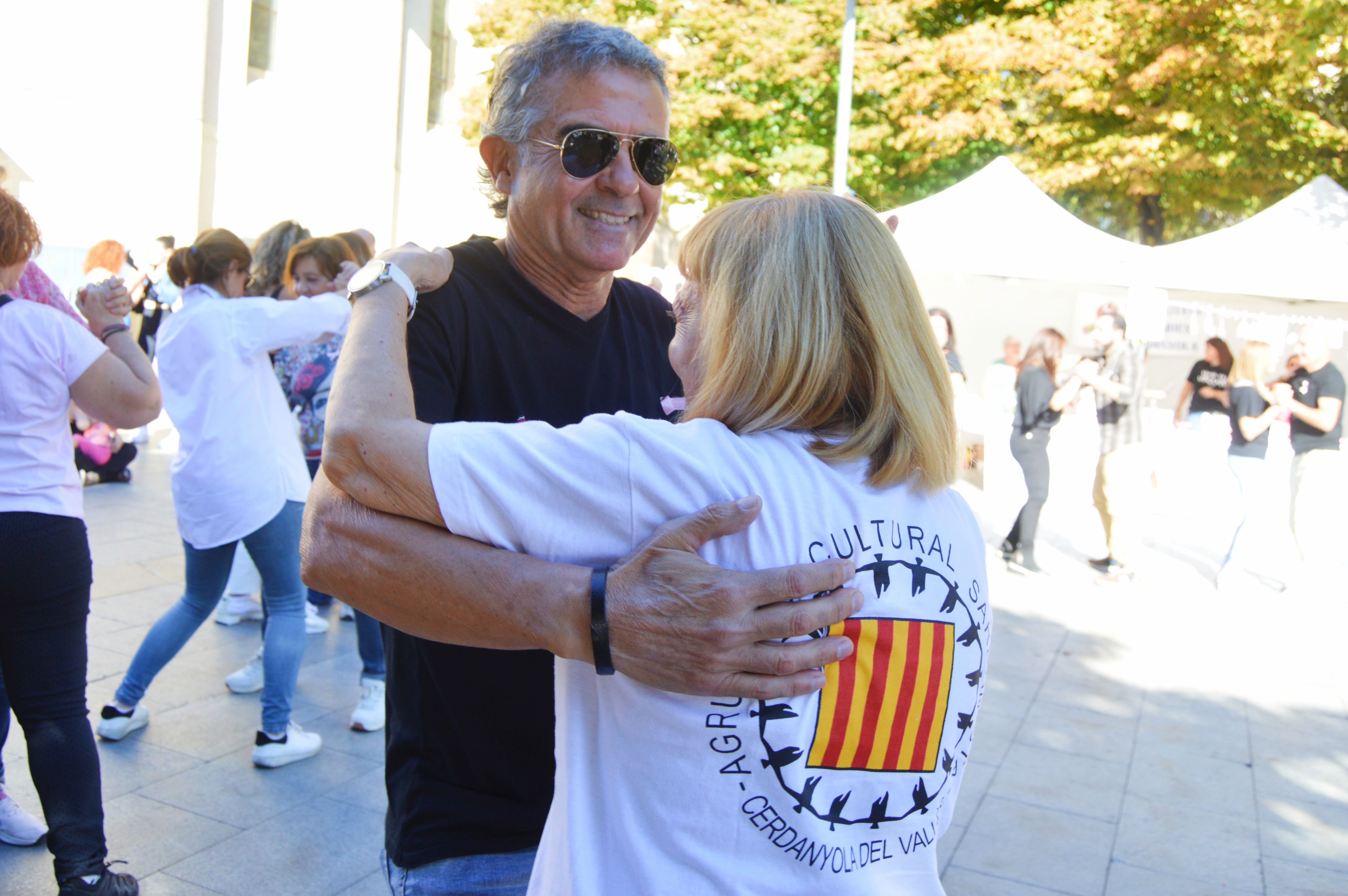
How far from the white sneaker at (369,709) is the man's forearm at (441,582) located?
11.1ft

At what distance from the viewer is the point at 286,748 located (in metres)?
4.14

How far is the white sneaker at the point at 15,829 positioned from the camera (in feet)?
11.1

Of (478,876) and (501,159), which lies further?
(501,159)

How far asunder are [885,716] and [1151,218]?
20842 mm

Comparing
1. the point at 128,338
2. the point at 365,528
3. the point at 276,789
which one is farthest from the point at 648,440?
the point at 276,789

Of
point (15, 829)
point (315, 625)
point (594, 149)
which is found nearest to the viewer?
point (594, 149)

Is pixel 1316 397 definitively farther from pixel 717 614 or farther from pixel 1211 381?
pixel 717 614

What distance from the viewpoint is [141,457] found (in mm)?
10453

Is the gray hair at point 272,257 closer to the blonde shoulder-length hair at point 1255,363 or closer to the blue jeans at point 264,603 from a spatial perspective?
the blue jeans at point 264,603

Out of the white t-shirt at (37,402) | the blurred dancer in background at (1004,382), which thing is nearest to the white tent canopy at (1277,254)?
the blurred dancer in background at (1004,382)

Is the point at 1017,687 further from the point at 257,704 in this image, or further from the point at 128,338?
the point at 128,338

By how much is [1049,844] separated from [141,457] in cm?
937

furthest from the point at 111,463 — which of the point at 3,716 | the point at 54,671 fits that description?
the point at 54,671

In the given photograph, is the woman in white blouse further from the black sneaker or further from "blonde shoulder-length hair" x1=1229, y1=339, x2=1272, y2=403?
"blonde shoulder-length hair" x1=1229, y1=339, x2=1272, y2=403
